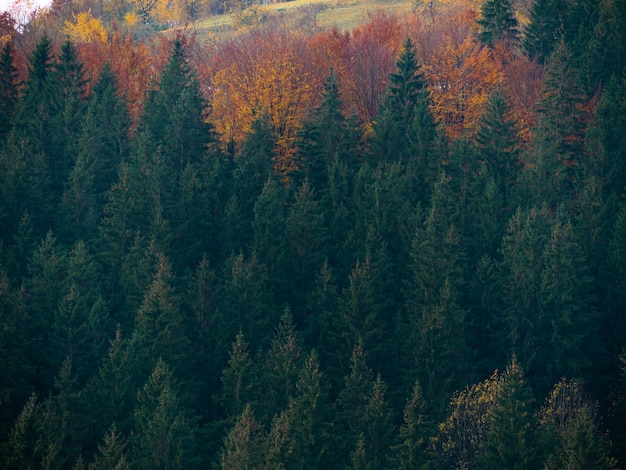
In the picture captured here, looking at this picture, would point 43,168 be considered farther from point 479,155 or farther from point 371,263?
point 479,155

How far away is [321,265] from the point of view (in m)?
61.9

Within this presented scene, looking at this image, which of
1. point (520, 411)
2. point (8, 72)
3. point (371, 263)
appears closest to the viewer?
point (520, 411)

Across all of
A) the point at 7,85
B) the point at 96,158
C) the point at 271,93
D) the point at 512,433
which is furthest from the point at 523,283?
the point at 7,85

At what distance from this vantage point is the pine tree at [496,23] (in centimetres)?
8119

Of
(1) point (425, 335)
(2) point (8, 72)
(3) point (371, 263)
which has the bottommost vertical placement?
(1) point (425, 335)

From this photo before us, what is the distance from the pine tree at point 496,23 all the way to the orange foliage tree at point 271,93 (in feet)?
51.9

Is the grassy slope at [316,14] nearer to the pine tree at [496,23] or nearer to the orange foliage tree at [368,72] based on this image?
the orange foliage tree at [368,72]

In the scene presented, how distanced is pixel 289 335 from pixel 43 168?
84.9ft

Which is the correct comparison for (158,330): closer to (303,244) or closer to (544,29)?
(303,244)

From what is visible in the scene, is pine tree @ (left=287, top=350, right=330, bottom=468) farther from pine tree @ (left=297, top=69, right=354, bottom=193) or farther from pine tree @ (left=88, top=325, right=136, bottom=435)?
pine tree @ (left=297, top=69, right=354, bottom=193)

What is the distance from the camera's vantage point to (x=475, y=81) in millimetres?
77938

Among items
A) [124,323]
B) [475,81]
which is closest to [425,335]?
[124,323]

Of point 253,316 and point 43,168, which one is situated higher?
point 43,168

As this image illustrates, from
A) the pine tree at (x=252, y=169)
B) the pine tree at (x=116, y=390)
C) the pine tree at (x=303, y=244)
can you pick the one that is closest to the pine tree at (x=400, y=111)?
the pine tree at (x=252, y=169)
